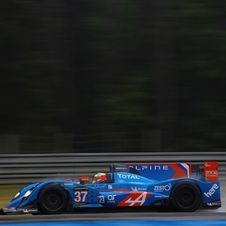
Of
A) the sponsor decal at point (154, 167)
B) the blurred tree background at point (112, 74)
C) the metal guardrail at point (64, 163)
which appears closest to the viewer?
the sponsor decal at point (154, 167)

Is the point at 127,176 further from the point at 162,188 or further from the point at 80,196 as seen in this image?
the point at 80,196

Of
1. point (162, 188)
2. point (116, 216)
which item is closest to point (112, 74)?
point (162, 188)

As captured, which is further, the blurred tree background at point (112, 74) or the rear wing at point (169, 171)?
the blurred tree background at point (112, 74)

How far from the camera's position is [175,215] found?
6309mm

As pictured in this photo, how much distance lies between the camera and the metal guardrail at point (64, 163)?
960cm

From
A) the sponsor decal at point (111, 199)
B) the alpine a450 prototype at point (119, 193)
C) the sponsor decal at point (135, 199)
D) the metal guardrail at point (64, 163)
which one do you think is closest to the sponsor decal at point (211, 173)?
the alpine a450 prototype at point (119, 193)

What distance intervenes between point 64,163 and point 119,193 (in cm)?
340

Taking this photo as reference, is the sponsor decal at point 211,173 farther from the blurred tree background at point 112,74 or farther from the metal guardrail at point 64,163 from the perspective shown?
the blurred tree background at point 112,74

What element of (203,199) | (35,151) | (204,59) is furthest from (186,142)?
(203,199)

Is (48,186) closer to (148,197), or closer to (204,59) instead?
(148,197)

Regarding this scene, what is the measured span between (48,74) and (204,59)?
411cm

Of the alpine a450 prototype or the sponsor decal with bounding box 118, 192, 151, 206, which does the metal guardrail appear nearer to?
the alpine a450 prototype

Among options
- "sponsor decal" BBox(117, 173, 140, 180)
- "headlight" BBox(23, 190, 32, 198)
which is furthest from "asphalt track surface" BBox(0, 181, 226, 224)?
"sponsor decal" BBox(117, 173, 140, 180)

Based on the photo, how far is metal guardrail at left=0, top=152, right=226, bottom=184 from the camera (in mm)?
9602
